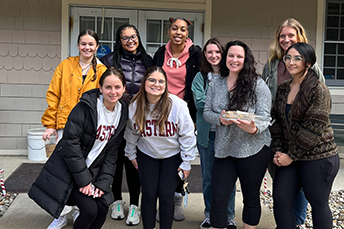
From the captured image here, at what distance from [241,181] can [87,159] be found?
117 cm

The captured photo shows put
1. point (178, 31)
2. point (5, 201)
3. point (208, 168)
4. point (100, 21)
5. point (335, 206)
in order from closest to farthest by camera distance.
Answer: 1. point (208, 168)
2. point (178, 31)
3. point (5, 201)
4. point (335, 206)
5. point (100, 21)

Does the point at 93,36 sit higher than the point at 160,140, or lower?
higher

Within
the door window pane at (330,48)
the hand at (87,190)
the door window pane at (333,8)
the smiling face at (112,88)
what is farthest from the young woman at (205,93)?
the door window pane at (333,8)

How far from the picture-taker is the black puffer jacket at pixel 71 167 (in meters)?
2.64

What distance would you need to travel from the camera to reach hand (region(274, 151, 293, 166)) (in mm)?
2654

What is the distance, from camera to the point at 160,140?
114 inches

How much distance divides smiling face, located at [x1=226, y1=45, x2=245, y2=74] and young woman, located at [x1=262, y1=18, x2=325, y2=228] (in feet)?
1.43

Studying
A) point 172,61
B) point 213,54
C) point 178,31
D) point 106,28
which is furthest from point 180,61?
point 106,28

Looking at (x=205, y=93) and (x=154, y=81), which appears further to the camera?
(x=205, y=93)

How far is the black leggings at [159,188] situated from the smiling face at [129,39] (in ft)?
3.55

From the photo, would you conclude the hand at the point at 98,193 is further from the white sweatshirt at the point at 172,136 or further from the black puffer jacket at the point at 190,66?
the black puffer jacket at the point at 190,66

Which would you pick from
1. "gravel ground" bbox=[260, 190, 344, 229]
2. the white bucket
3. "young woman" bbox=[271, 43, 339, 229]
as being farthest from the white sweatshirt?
the white bucket

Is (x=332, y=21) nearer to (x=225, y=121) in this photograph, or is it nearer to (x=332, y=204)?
(x=332, y=204)

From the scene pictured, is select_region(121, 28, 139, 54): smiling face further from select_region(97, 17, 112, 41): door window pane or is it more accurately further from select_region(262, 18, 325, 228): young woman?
select_region(97, 17, 112, 41): door window pane
